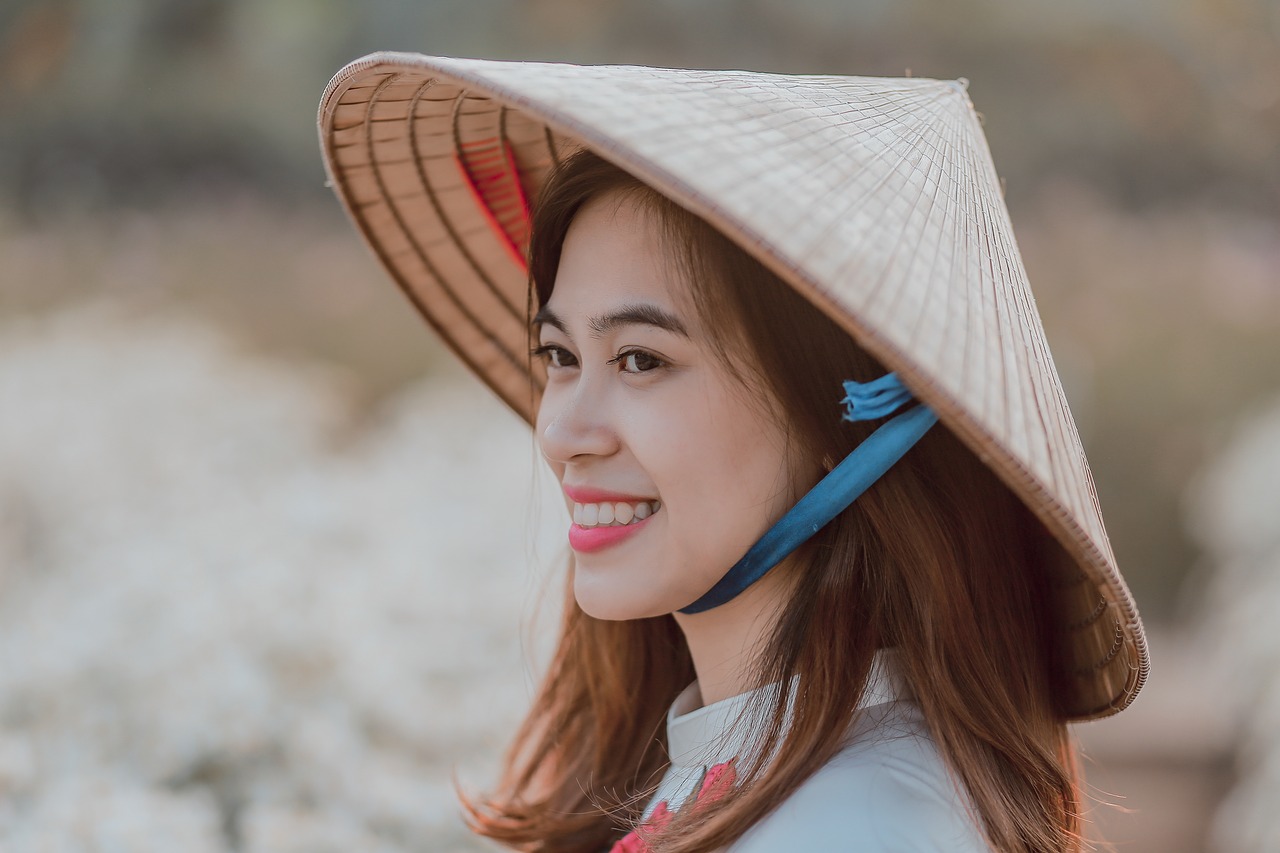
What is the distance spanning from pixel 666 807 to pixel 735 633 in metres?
0.25

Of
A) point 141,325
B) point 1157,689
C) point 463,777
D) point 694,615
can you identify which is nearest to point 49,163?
point 141,325

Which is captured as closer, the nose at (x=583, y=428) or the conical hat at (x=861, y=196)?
the conical hat at (x=861, y=196)

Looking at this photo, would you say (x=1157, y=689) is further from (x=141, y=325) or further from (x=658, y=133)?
(x=141, y=325)

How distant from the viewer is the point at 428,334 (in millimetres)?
4133

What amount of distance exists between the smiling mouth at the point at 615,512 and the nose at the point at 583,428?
0.22 feet

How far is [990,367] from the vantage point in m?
1.04

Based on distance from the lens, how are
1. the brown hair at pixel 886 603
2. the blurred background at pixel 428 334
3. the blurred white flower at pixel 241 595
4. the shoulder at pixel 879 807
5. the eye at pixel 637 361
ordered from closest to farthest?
the shoulder at pixel 879 807 < the brown hair at pixel 886 603 < the eye at pixel 637 361 < the blurred white flower at pixel 241 595 < the blurred background at pixel 428 334

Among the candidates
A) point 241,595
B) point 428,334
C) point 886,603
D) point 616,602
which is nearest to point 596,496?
point 616,602

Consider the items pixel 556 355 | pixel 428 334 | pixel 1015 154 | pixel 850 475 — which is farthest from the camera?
pixel 428 334

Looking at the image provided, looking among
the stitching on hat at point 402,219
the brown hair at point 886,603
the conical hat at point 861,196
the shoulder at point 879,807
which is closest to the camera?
the conical hat at point 861,196

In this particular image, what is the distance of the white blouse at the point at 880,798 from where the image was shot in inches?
44.2

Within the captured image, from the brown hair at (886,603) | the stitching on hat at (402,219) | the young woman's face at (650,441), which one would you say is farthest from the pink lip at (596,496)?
the stitching on hat at (402,219)

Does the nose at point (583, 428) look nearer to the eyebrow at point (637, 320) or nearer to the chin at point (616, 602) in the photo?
the eyebrow at point (637, 320)

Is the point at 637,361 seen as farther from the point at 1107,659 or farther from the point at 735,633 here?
the point at 1107,659
